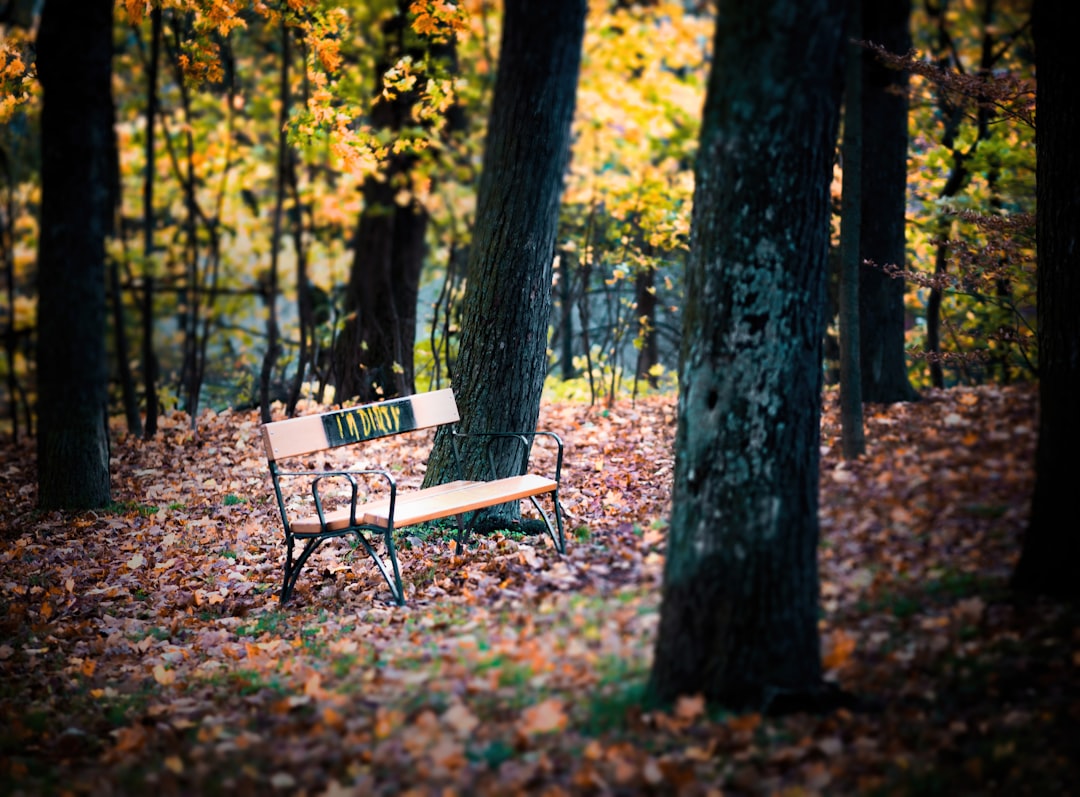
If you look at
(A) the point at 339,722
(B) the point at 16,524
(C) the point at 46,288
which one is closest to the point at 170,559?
(B) the point at 16,524

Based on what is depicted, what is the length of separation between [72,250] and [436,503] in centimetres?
419

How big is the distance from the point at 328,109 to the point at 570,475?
137 inches

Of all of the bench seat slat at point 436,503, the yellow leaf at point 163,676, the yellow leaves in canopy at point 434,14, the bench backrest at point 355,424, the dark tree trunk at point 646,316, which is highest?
the yellow leaves in canopy at point 434,14

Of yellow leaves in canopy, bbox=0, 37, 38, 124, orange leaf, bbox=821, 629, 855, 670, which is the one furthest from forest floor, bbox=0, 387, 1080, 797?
yellow leaves in canopy, bbox=0, 37, 38, 124

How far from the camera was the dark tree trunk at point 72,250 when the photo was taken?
7473 mm

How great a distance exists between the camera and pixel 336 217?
15.9m

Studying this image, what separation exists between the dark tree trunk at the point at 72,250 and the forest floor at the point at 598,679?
2531mm

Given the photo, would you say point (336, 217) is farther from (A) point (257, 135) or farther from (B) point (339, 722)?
(B) point (339, 722)

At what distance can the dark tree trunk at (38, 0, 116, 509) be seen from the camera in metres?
7.47

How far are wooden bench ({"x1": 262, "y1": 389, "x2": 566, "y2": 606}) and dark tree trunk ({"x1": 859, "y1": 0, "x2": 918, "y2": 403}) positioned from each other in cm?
289

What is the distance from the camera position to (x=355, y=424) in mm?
5703

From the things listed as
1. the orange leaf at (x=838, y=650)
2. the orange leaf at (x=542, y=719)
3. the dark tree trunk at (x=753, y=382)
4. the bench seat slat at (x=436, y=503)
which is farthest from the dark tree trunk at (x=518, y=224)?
the orange leaf at (x=838, y=650)

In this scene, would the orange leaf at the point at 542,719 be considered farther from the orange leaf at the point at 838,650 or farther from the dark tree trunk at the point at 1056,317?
the dark tree trunk at the point at 1056,317

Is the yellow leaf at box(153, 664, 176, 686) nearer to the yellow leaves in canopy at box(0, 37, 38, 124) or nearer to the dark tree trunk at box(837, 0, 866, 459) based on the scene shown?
the dark tree trunk at box(837, 0, 866, 459)
